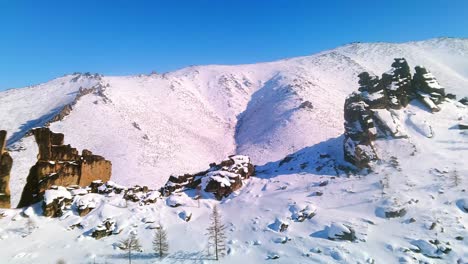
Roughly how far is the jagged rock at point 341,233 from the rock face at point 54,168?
33.6 metres

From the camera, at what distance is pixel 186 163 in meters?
83.1

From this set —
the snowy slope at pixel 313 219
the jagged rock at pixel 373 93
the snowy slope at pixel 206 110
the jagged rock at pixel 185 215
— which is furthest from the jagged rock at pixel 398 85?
the jagged rock at pixel 185 215

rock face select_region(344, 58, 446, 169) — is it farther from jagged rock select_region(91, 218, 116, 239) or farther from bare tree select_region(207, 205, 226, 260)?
jagged rock select_region(91, 218, 116, 239)

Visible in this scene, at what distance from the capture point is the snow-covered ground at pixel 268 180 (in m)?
35.6

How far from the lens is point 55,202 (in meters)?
42.6

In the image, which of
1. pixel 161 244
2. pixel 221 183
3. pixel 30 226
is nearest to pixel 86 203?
pixel 30 226

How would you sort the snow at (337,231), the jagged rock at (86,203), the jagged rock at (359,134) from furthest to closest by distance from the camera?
the jagged rock at (359,134)
the jagged rock at (86,203)
the snow at (337,231)

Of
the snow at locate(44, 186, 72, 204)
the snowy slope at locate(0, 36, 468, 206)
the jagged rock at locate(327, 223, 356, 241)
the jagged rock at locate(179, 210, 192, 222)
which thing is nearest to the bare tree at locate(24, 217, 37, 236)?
the snow at locate(44, 186, 72, 204)

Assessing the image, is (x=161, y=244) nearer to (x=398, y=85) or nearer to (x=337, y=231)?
(x=337, y=231)

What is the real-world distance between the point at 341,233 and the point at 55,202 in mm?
33094

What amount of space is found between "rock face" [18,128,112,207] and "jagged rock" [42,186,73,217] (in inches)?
96.3

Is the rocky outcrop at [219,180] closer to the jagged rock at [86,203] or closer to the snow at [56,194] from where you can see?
the jagged rock at [86,203]

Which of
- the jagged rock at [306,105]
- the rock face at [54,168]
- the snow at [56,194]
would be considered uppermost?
the jagged rock at [306,105]

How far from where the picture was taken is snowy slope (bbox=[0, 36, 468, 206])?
84.2 meters
